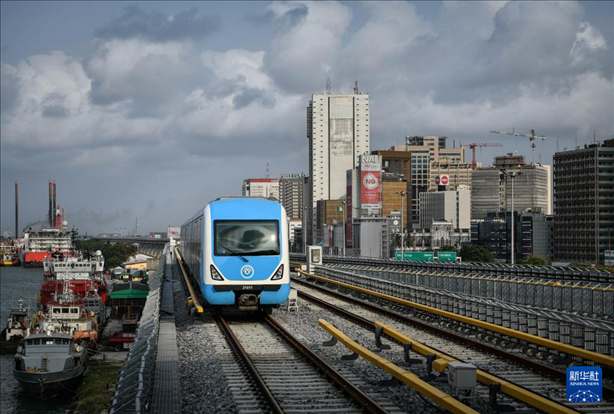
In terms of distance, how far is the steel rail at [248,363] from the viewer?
11.7 meters

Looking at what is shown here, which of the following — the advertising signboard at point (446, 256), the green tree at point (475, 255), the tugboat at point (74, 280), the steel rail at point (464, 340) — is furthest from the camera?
the green tree at point (475, 255)

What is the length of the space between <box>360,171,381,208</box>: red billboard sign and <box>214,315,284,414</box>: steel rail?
150607 mm

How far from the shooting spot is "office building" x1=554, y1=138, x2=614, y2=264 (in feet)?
539

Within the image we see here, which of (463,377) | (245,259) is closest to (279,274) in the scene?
(245,259)

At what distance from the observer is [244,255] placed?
20.4 meters

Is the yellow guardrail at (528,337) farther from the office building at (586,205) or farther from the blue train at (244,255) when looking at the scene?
the office building at (586,205)

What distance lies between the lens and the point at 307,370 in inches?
579

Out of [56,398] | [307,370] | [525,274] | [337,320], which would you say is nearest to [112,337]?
[56,398]

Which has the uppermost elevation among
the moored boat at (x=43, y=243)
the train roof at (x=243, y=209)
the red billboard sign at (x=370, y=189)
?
the red billboard sign at (x=370, y=189)

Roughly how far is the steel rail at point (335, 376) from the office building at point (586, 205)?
153721mm

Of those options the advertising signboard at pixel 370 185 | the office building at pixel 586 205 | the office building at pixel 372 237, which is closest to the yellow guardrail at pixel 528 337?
the office building at pixel 372 237

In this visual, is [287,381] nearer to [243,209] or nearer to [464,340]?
[464,340]

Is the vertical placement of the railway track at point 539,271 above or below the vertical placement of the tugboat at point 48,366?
above

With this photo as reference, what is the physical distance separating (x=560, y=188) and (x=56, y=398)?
154 meters
